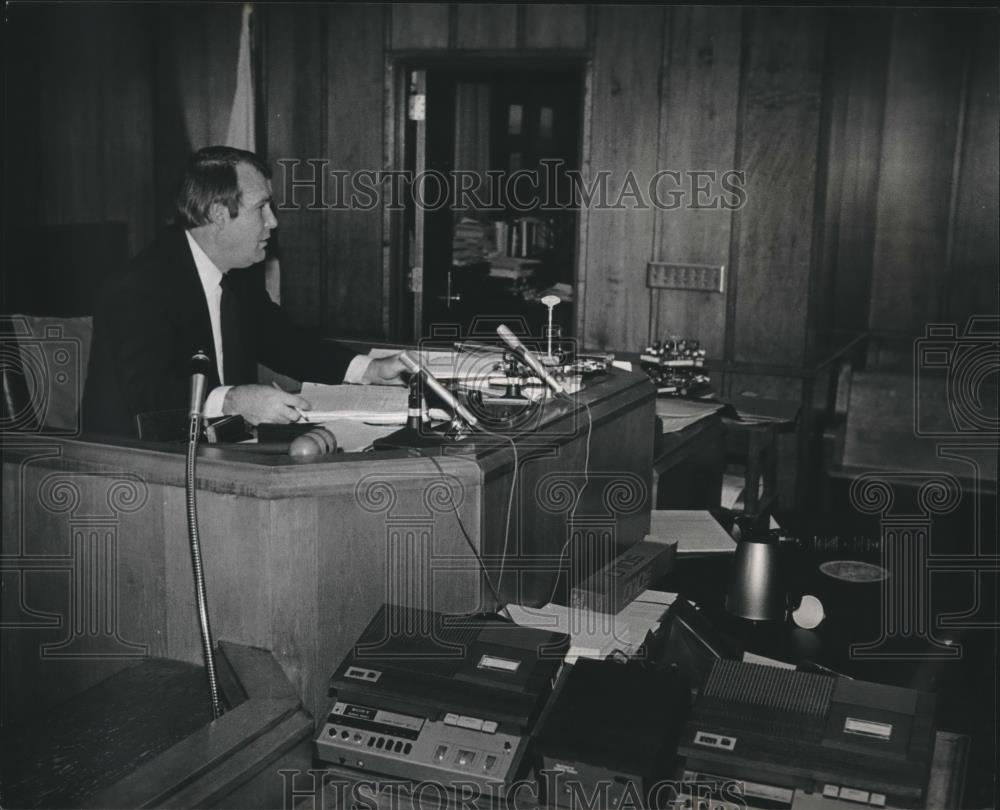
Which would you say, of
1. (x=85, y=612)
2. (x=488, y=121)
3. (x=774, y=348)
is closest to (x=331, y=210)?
(x=488, y=121)

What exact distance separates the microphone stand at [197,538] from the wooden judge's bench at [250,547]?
112 millimetres

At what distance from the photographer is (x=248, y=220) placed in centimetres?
298

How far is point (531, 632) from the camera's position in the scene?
1.87m

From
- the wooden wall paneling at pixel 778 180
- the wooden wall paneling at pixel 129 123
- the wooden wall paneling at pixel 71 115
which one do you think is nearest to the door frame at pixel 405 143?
the wooden wall paneling at pixel 778 180

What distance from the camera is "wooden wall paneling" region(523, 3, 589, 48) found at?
5539 mm

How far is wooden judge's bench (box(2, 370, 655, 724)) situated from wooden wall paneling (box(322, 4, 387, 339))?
381 cm

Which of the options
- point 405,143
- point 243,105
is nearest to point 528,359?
point 405,143

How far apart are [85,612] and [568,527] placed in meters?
1.11

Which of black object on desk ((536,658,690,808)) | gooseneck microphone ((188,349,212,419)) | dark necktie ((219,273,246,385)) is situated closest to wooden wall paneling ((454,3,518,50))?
dark necktie ((219,273,246,385))

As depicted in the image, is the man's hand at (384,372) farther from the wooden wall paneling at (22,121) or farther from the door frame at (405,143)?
the door frame at (405,143)

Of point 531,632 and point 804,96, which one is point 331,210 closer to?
point 804,96

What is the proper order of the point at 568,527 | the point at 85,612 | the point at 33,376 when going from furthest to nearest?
the point at 33,376, the point at 568,527, the point at 85,612

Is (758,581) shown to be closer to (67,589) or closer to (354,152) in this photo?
(67,589)

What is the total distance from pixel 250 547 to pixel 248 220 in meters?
1.24
